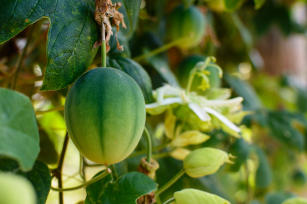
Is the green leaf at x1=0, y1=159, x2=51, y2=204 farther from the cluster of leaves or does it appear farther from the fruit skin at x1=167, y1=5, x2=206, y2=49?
the fruit skin at x1=167, y1=5, x2=206, y2=49

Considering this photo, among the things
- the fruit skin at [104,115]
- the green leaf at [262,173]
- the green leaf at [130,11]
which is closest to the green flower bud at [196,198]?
the fruit skin at [104,115]

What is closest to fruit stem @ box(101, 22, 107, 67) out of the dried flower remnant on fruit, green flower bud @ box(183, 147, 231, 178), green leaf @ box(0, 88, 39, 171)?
the dried flower remnant on fruit

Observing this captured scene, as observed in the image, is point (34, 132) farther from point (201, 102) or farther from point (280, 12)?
point (280, 12)

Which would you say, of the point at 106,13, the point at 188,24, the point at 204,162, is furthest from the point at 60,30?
the point at 188,24

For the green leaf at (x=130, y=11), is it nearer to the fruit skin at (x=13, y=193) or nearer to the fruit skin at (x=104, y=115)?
the fruit skin at (x=104, y=115)

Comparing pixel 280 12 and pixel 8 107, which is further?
pixel 280 12

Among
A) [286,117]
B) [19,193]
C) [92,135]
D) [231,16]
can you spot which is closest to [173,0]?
[231,16]
